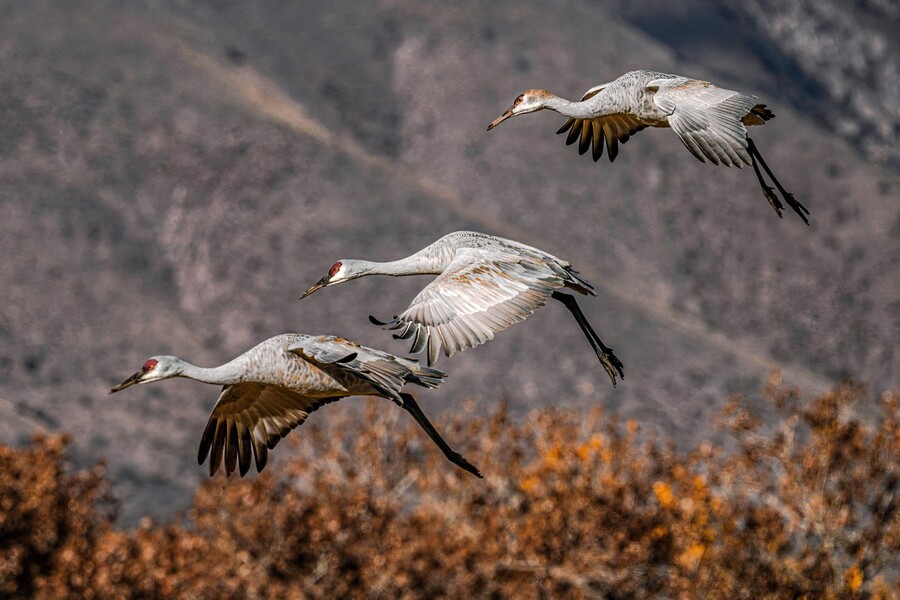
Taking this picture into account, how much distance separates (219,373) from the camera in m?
9.58

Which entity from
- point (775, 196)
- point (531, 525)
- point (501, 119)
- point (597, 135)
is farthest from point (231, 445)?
point (531, 525)

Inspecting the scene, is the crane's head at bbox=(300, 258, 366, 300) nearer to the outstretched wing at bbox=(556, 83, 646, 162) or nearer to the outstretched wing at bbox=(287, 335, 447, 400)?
the outstretched wing at bbox=(287, 335, 447, 400)

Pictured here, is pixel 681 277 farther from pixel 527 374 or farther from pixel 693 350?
pixel 527 374

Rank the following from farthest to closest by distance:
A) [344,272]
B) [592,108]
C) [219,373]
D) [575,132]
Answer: [575,132] → [344,272] → [592,108] → [219,373]

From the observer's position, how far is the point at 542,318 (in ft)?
219

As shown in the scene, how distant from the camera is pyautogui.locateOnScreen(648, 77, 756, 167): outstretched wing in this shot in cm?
936

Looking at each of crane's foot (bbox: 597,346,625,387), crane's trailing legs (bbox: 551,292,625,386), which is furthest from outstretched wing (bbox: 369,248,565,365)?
crane's foot (bbox: 597,346,625,387)

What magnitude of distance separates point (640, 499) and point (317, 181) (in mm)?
49751

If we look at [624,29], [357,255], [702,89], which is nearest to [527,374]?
[357,255]

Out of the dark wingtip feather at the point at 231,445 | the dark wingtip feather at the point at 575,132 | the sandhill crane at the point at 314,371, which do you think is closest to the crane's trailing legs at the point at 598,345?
the dark wingtip feather at the point at 575,132

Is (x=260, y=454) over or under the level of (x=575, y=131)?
under

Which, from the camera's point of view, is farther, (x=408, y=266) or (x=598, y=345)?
(x=598, y=345)

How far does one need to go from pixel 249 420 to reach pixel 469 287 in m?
2.34

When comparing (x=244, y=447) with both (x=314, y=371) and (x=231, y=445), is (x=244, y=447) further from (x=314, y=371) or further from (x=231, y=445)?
(x=314, y=371)
